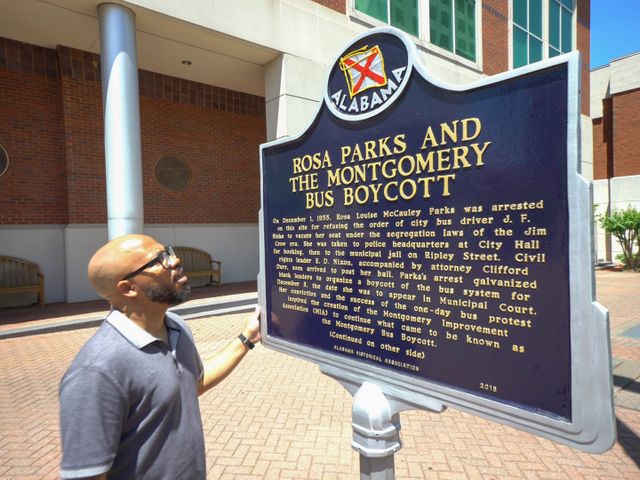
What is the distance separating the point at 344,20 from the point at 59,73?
6.73m

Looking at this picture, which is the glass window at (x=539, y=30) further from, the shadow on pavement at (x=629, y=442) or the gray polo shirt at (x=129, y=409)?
the gray polo shirt at (x=129, y=409)

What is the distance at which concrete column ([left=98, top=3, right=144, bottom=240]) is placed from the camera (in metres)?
6.79

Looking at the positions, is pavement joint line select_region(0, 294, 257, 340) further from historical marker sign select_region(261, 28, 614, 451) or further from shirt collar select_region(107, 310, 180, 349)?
shirt collar select_region(107, 310, 180, 349)

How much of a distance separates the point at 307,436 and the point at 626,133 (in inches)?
853

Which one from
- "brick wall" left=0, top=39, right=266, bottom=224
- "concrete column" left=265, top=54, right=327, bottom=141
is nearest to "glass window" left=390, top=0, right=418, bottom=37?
"concrete column" left=265, top=54, right=327, bottom=141

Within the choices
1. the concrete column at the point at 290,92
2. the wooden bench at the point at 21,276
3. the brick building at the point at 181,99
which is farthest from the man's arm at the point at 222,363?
the wooden bench at the point at 21,276

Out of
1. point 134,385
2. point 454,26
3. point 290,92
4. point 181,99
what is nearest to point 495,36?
point 454,26

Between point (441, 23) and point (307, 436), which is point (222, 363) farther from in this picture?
point (441, 23)

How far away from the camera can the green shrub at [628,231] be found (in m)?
15.6

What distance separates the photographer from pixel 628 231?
15906 millimetres

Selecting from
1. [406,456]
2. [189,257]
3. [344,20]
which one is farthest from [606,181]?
[406,456]

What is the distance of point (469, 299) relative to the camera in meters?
1.61

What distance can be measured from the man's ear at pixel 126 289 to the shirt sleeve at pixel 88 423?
0.98ft

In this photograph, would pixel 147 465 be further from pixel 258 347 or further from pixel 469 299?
pixel 258 347
